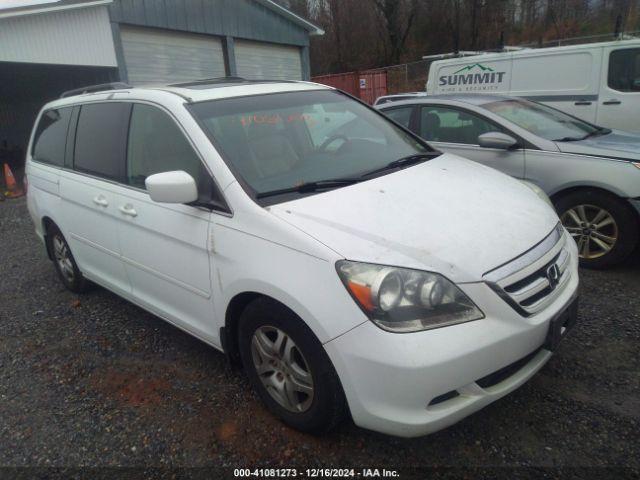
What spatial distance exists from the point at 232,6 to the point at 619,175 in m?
11.9

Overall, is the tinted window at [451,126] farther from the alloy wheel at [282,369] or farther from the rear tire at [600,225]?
the alloy wheel at [282,369]

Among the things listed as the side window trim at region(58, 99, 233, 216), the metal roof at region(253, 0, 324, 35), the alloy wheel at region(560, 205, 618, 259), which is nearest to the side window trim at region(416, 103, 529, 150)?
the alloy wheel at region(560, 205, 618, 259)

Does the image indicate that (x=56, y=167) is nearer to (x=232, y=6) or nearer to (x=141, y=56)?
(x=141, y=56)

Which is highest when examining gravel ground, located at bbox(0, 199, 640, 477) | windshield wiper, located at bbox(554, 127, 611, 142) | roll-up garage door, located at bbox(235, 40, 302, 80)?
roll-up garage door, located at bbox(235, 40, 302, 80)

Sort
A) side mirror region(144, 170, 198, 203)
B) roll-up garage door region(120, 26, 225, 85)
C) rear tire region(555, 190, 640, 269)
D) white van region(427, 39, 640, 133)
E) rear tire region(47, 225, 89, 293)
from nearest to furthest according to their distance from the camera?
side mirror region(144, 170, 198, 203) < rear tire region(555, 190, 640, 269) < rear tire region(47, 225, 89, 293) < white van region(427, 39, 640, 133) < roll-up garage door region(120, 26, 225, 85)

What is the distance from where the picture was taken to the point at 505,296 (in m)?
1.99

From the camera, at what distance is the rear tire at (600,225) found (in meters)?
3.86

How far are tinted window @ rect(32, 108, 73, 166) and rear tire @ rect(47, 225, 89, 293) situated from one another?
64 cm

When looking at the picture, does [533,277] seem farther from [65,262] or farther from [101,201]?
[65,262]

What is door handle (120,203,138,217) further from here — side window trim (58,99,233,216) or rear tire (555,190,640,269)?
rear tire (555,190,640,269)

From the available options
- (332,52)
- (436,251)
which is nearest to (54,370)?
(436,251)

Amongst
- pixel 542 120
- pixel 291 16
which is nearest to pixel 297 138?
pixel 542 120

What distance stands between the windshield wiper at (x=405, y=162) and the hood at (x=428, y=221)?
0.10m

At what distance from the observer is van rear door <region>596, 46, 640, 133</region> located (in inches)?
280
